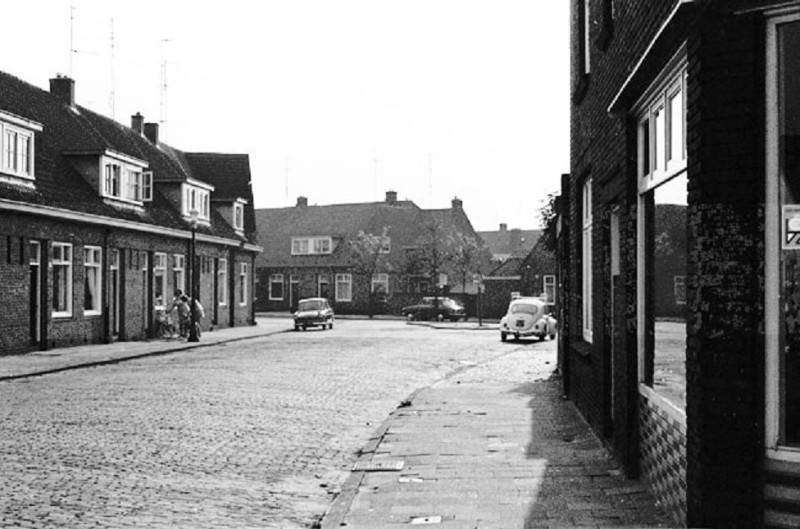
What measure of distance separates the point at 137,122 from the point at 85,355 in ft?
72.6

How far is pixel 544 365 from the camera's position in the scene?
23.7 metres

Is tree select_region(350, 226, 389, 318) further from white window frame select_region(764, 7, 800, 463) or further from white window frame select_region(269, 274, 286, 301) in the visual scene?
white window frame select_region(764, 7, 800, 463)

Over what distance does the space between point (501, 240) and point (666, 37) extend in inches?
3964

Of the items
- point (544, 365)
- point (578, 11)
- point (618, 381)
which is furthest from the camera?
point (544, 365)

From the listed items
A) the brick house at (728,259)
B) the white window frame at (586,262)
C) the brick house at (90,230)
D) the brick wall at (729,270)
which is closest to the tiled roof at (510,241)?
the brick house at (90,230)

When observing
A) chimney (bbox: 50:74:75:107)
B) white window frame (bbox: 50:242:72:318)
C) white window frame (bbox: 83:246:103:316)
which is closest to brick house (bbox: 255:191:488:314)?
chimney (bbox: 50:74:75:107)

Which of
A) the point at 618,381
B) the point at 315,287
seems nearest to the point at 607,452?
the point at 618,381

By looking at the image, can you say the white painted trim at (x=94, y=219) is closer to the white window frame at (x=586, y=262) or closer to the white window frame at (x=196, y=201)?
the white window frame at (x=196, y=201)

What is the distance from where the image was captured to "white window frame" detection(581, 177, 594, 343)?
12.5m

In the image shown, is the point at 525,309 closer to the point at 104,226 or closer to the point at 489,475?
the point at 104,226

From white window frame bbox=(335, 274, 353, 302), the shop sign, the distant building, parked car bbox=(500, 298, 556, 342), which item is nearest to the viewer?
the shop sign

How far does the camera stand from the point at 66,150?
107 feet

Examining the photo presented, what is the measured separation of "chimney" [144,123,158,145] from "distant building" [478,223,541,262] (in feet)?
196

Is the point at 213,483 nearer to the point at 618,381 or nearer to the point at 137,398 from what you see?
the point at 618,381
